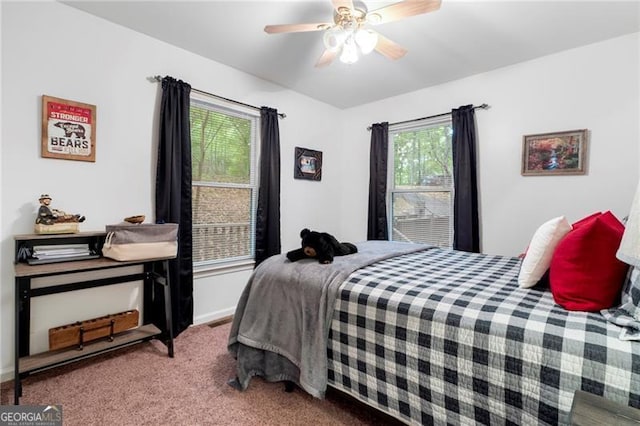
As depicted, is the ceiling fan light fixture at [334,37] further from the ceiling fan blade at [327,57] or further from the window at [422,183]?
the window at [422,183]

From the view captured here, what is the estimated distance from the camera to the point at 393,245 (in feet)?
8.63

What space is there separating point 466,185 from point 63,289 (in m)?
3.51

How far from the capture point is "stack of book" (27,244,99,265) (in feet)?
5.99

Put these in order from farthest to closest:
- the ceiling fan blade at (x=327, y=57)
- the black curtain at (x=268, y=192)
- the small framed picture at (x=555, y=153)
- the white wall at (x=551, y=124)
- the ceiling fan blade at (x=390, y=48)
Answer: the black curtain at (x=268, y=192)
the small framed picture at (x=555, y=153)
the white wall at (x=551, y=124)
the ceiling fan blade at (x=327, y=57)
the ceiling fan blade at (x=390, y=48)

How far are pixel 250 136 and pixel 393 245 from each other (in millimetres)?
1878

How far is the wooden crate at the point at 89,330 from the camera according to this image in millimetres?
1950

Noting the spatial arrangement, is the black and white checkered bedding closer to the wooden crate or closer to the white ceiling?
the wooden crate

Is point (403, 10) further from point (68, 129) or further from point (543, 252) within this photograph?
point (68, 129)

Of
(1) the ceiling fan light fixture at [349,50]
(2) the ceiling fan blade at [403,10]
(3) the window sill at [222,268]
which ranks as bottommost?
(3) the window sill at [222,268]

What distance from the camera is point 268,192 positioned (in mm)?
3262

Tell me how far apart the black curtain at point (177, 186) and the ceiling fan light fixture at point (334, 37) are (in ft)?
4.44

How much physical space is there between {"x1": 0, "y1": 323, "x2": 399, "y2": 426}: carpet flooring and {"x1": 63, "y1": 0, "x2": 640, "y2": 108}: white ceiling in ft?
8.12

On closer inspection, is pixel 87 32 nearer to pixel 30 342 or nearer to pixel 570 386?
pixel 30 342

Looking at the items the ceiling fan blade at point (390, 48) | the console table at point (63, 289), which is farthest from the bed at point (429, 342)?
the ceiling fan blade at point (390, 48)
